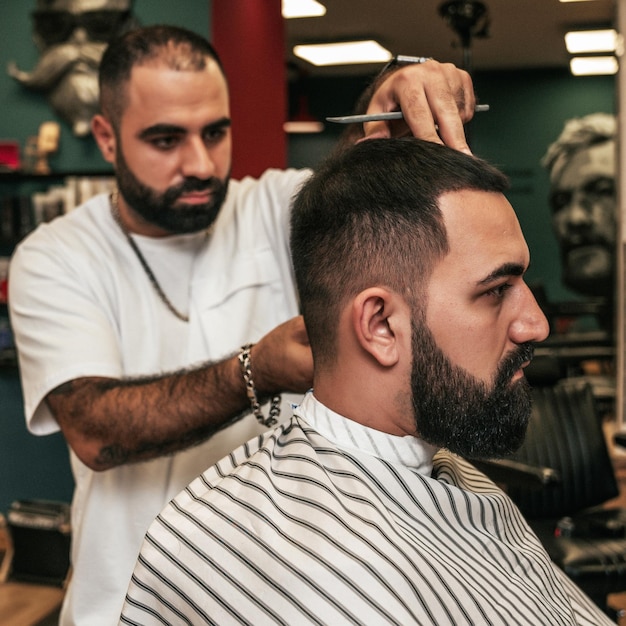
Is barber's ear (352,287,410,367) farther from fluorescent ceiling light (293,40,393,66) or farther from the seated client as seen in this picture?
fluorescent ceiling light (293,40,393,66)

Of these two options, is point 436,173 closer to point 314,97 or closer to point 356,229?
point 356,229

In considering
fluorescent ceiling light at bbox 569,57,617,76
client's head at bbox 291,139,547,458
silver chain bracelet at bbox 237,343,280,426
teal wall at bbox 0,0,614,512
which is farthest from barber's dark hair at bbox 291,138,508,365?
fluorescent ceiling light at bbox 569,57,617,76

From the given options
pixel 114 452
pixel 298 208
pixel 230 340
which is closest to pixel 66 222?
pixel 230 340

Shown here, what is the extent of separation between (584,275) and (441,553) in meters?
6.24

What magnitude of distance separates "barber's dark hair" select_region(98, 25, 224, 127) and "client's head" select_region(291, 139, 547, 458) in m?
0.56

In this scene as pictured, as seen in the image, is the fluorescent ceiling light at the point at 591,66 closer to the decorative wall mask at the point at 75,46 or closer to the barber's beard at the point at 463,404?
the decorative wall mask at the point at 75,46

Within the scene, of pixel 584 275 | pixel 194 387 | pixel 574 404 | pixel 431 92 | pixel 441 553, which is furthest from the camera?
pixel 584 275

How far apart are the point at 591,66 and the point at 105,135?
6.63 meters

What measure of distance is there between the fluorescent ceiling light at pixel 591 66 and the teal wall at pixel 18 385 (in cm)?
495

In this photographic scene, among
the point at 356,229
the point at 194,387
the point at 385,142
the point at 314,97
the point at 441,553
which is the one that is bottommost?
the point at 441,553

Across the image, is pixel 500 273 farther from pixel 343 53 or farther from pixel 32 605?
pixel 343 53

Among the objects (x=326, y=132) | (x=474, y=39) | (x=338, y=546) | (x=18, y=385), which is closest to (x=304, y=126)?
(x=326, y=132)

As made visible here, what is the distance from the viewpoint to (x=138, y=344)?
59.3 inches

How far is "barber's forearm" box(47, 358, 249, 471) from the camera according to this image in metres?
1.25
